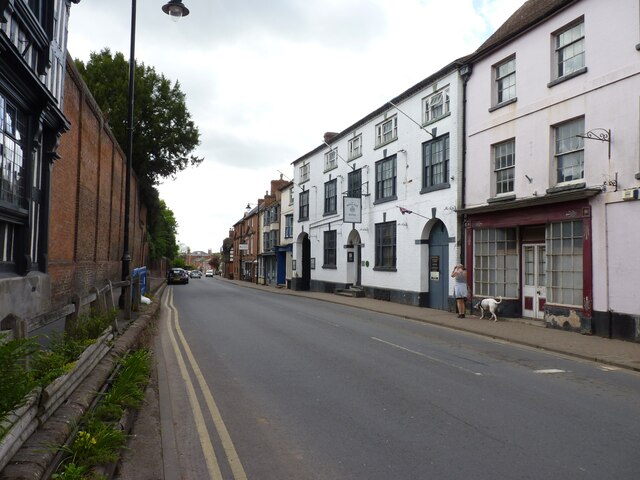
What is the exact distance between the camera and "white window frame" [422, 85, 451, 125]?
65.0 ft

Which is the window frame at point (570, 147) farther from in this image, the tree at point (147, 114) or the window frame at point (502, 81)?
the tree at point (147, 114)

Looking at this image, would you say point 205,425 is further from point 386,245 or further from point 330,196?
point 330,196

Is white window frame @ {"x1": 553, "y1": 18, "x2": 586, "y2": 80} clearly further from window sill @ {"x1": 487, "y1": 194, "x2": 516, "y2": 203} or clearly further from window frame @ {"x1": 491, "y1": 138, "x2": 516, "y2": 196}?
window sill @ {"x1": 487, "y1": 194, "x2": 516, "y2": 203}

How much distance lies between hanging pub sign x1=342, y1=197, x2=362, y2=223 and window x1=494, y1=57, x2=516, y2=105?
35.0 ft

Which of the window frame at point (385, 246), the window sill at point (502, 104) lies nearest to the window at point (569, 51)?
the window sill at point (502, 104)

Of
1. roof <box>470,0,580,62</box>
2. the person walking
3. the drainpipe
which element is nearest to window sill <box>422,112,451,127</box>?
the drainpipe

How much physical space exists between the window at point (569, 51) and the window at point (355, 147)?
13.9 metres

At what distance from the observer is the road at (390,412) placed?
4527 mm

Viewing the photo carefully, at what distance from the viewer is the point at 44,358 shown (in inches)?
229

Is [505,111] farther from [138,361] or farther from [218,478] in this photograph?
[218,478]

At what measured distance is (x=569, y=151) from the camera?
46.2 ft

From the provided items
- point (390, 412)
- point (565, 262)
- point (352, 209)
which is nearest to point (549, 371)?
point (390, 412)

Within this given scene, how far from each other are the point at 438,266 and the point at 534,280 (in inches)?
205

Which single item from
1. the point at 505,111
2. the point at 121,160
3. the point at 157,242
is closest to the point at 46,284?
the point at 121,160
